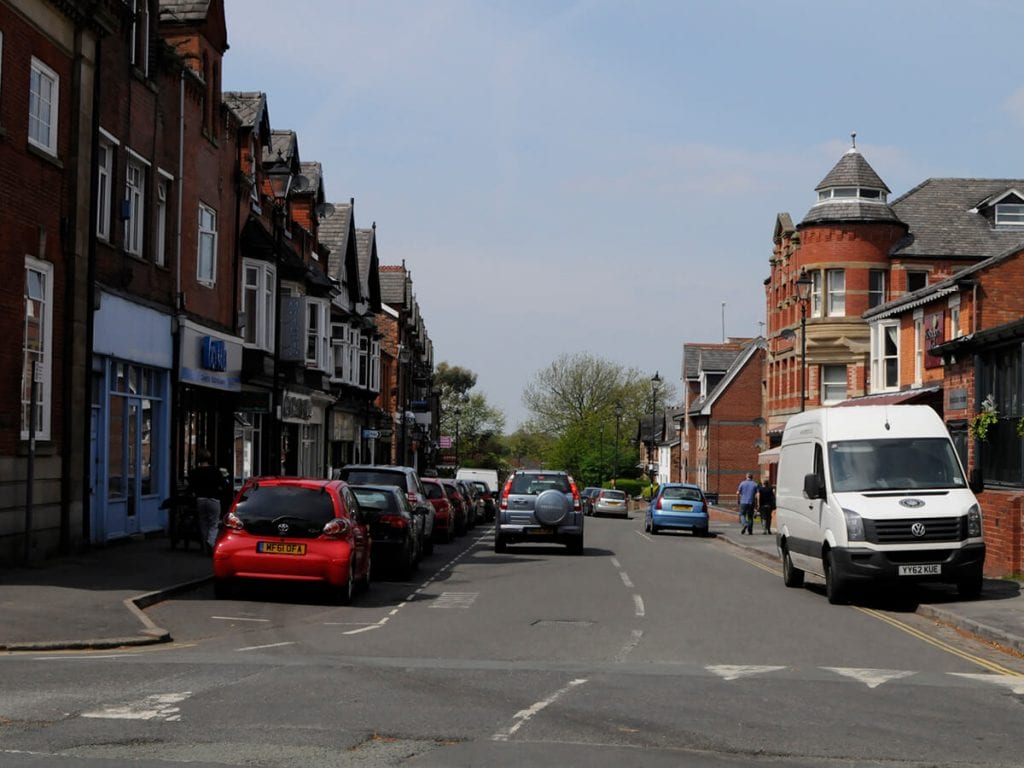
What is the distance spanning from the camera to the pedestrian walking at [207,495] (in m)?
22.8

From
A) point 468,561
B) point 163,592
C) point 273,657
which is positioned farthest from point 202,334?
point 273,657

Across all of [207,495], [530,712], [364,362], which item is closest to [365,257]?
[364,362]

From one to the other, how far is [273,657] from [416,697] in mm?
2445

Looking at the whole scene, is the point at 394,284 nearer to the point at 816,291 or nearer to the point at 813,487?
the point at 816,291

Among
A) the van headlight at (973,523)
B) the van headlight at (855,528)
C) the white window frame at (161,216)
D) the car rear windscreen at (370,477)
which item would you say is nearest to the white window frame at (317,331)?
the white window frame at (161,216)

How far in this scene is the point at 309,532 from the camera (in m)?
16.5

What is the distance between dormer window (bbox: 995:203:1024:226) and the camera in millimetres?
54281

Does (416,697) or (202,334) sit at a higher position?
(202,334)

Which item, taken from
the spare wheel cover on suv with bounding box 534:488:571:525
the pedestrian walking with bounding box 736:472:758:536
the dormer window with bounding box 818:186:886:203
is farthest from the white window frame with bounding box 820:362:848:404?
the spare wheel cover on suv with bounding box 534:488:571:525

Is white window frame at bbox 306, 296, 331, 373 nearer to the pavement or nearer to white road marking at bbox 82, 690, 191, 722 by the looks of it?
the pavement

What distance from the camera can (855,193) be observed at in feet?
177

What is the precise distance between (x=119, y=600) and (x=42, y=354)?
5711 millimetres

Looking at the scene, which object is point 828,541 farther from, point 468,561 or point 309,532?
point 468,561

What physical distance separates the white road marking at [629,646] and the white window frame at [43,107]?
11.1 m
